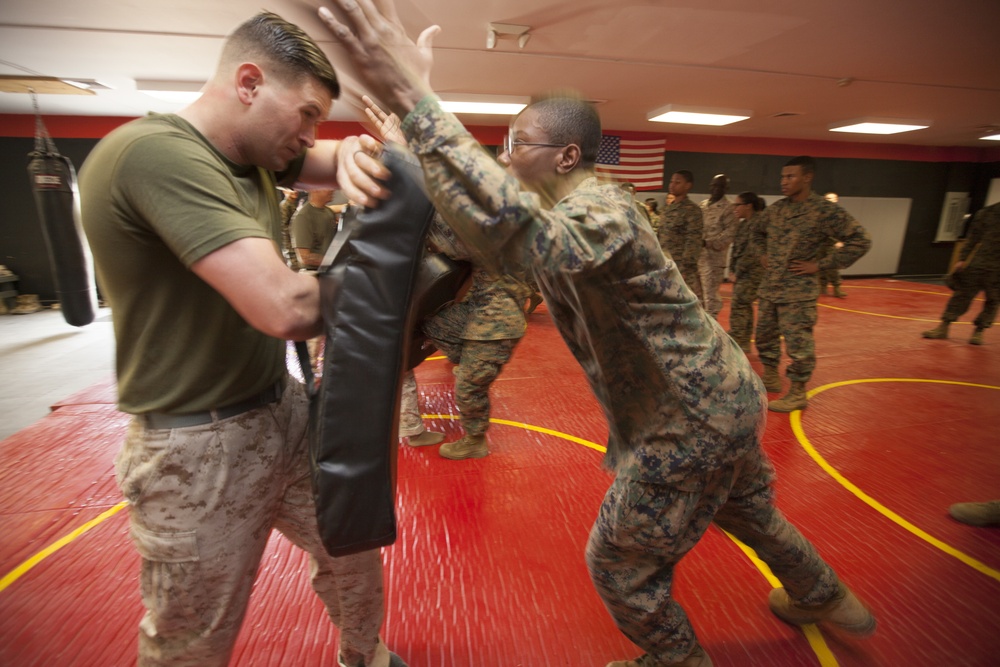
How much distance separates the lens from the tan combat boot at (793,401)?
411cm

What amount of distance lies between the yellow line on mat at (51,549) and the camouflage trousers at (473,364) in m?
1.86

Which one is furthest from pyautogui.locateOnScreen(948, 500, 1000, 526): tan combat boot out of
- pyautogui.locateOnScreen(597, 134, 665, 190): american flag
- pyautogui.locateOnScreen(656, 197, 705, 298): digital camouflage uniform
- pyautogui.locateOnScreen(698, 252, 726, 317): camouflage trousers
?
pyautogui.locateOnScreen(597, 134, 665, 190): american flag

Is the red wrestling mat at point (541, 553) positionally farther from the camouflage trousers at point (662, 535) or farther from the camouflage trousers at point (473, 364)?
the camouflage trousers at point (662, 535)

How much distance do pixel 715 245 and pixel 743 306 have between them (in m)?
2.28

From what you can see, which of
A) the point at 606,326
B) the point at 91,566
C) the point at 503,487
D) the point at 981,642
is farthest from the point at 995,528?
the point at 91,566

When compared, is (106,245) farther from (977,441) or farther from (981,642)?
(977,441)

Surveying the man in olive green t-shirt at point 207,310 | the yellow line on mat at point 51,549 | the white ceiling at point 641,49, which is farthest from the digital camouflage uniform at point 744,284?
the yellow line on mat at point 51,549

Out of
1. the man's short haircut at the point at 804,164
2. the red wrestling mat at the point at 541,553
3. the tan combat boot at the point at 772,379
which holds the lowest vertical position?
the red wrestling mat at the point at 541,553

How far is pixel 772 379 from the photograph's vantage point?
4578mm

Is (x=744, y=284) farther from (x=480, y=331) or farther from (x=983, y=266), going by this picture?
(x=480, y=331)

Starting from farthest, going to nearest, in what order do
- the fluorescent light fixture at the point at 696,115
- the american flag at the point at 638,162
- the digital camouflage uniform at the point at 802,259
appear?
1. the american flag at the point at 638,162
2. the fluorescent light fixture at the point at 696,115
3. the digital camouflage uniform at the point at 802,259

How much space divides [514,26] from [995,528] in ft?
17.9

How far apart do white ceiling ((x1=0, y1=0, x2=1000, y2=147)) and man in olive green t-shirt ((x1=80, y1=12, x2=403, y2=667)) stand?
3.18 meters

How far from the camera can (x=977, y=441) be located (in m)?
3.60
